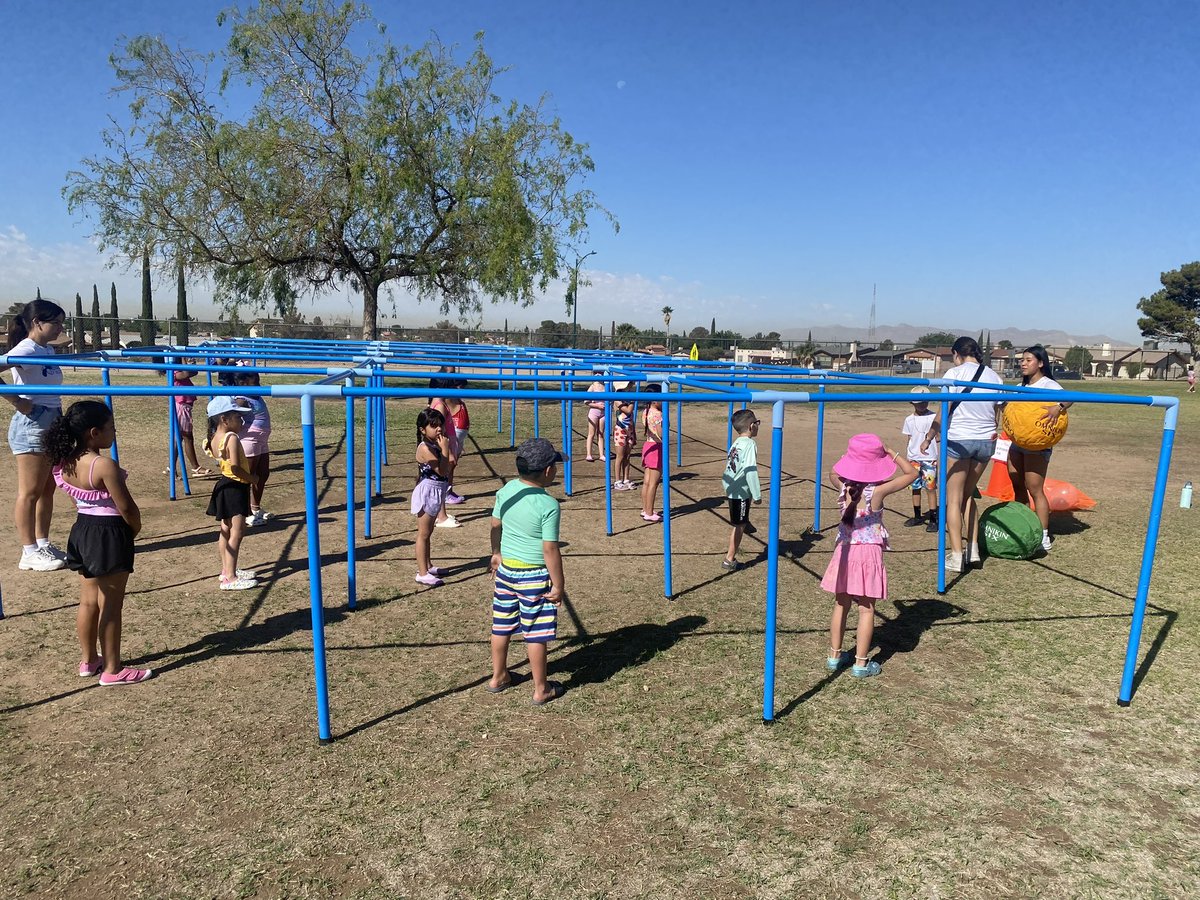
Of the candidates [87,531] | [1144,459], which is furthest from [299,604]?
[1144,459]

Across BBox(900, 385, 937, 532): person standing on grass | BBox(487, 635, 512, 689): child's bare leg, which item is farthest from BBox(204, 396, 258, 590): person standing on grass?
BBox(900, 385, 937, 532): person standing on grass

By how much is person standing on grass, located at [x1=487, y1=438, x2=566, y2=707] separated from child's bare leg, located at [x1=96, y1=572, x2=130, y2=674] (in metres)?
1.99

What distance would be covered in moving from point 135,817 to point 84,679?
5.14ft

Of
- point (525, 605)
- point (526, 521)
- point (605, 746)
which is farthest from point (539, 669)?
point (526, 521)

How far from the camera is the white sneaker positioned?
19.9ft

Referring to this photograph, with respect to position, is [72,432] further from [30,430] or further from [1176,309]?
[1176,309]

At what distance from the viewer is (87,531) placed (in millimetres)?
3965

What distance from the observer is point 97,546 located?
3.96 m

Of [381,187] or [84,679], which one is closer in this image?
[84,679]

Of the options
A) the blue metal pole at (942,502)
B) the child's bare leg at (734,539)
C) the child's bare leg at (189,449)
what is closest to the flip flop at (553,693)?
the child's bare leg at (734,539)

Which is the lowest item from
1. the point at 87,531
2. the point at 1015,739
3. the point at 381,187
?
the point at 1015,739

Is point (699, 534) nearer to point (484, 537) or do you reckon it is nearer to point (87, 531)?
point (484, 537)

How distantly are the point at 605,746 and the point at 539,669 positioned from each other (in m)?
0.57

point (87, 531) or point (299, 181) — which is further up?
point (299, 181)
